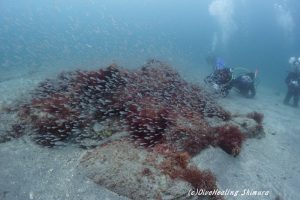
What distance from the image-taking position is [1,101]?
36.3ft

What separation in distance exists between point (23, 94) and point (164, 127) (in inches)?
260

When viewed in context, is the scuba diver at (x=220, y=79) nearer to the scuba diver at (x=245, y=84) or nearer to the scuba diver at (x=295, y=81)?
the scuba diver at (x=245, y=84)

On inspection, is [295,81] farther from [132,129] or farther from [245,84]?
[132,129]

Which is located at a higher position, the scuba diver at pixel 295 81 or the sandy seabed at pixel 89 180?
the scuba diver at pixel 295 81

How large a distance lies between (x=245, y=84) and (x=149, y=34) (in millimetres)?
39300

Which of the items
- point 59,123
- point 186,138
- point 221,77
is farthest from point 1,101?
point 221,77

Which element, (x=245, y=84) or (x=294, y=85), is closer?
(x=245, y=84)

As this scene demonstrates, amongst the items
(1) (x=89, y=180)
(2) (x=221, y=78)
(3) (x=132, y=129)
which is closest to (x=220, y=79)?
(2) (x=221, y=78)

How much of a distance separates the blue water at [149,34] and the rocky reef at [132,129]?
8.72ft

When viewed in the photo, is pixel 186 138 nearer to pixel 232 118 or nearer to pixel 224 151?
pixel 224 151

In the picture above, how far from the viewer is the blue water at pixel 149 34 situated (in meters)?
24.9

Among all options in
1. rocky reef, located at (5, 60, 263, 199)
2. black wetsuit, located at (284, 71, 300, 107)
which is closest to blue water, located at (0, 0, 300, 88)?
rocky reef, located at (5, 60, 263, 199)

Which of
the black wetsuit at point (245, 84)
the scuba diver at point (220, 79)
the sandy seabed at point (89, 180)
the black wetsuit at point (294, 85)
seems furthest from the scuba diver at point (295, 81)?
the sandy seabed at point (89, 180)

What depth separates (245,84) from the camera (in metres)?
18.9
